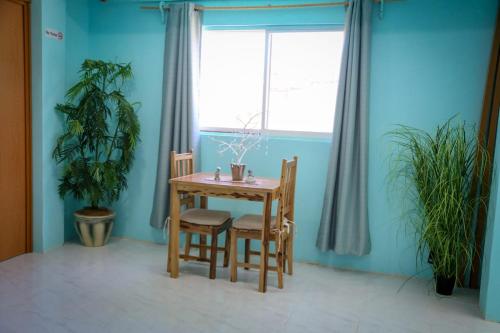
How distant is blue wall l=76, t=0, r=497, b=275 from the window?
16 centimetres

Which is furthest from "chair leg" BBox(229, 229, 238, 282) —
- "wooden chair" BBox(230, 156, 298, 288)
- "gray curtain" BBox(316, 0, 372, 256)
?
"gray curtain" BBox(316, 0, 372, 256)

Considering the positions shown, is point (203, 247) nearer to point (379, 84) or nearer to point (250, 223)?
point (250, 223)

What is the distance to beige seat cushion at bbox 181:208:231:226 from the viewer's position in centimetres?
344

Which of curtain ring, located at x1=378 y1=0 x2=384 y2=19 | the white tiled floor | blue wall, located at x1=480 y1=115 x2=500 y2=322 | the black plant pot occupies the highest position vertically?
curtain ring, located at x1=378 y1=0 x2=384 y2=19

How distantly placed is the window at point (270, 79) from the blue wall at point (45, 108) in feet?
4.26

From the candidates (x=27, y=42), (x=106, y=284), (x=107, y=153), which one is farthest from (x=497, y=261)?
(x=27, y=42)

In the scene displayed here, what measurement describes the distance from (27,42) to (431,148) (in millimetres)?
3406

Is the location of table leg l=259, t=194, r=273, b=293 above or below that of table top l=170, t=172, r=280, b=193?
below

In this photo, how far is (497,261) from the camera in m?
2.81

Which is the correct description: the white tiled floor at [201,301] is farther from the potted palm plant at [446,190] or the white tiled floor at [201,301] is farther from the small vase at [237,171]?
the small vase at [237,171]

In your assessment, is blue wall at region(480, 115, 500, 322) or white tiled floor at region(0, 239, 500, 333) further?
blue wall at region(480, 115, 500, 322)

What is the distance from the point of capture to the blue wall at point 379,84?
343cm

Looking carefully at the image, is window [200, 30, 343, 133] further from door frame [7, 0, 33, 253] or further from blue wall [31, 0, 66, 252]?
door frame [7, 0, 33, 253]

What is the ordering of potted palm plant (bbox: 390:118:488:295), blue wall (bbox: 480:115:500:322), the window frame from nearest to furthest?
blue wall (bbox: 480:115:500:322) < potted palm plant (bbox: 390:118:488:295) < the window frame
